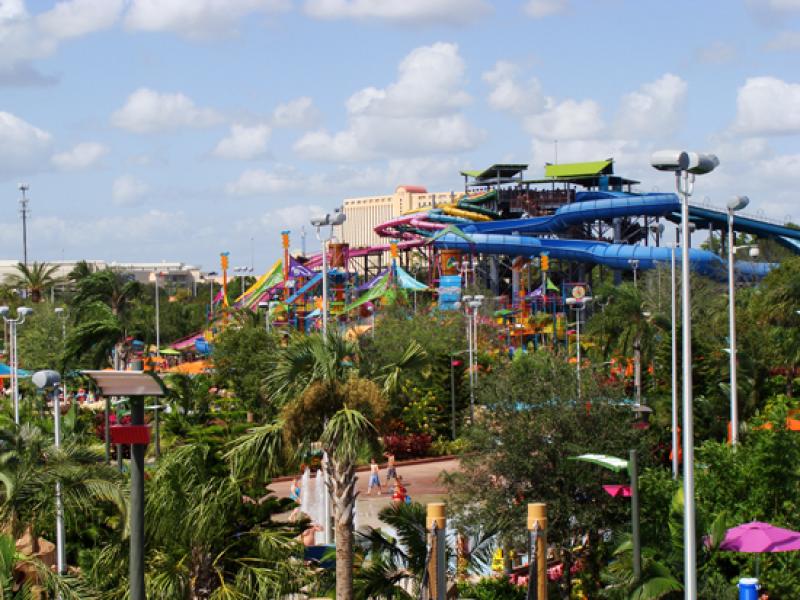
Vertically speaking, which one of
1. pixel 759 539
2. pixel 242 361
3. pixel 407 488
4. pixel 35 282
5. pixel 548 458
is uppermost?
pixel 35 282

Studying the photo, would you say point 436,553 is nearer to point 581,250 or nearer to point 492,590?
point 492,590

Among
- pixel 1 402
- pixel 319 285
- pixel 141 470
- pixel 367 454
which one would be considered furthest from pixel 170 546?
pixel 319 285

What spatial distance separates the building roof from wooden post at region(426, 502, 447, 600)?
85.9 metres

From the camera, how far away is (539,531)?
16.5 m

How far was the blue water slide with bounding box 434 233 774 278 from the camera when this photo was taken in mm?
76625

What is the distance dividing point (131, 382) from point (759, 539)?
→ 34.0ft

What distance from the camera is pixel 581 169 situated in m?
97.1

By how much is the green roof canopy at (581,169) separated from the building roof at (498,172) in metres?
2.94

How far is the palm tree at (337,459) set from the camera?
16312mm

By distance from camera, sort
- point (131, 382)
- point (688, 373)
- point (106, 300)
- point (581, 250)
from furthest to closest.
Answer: point (581, 250) < point (106, 300) < point (688, 373) < point (131, 382)

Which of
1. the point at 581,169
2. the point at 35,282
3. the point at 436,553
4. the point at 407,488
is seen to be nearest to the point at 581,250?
the point at 581,169

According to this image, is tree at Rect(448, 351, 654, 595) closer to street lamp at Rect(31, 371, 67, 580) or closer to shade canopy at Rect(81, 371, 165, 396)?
street lamp at Rect(31, 371, 67, 580)

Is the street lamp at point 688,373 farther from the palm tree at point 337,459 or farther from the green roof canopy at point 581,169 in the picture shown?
the green roof canopy at point 581,169

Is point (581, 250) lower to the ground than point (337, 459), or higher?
higher
